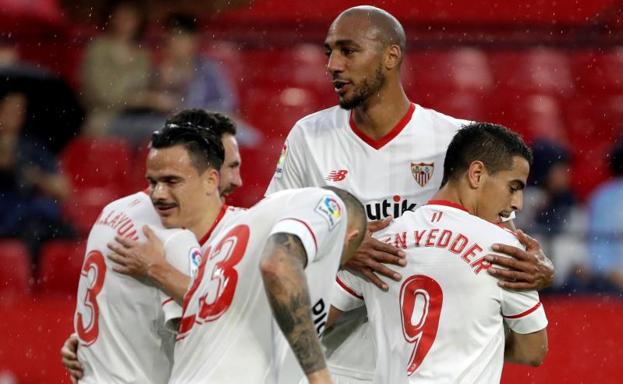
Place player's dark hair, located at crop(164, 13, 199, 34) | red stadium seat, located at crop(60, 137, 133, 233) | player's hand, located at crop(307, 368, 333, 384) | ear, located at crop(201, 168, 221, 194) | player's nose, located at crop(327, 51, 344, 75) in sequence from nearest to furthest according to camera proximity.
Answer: player's hand, located at crop(307, 368, 333, 384) → ear, located at crop(201, 168, 221, 194) → player's nose, located at crop(327, 51, 344, 75) → red stadium seat, located at crop(60, 137, 133, 233) → player's dark hair, located at crop(164, 13, 199, 34)

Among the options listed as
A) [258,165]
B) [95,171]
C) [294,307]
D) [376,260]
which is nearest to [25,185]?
[95,171]

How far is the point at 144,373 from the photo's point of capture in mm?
4414

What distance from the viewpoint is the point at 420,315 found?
3914 millimetres

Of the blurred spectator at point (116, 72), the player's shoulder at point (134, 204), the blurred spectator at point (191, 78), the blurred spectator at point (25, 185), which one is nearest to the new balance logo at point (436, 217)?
the player's shoulder at point (134, 204)

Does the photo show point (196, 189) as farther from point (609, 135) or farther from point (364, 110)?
point (609, 135)

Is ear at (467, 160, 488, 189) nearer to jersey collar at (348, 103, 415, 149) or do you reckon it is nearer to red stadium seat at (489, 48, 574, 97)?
jersey collar at (348, 103, 415, 149)

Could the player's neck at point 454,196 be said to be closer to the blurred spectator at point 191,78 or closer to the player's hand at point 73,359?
the player's hand at point 73,359

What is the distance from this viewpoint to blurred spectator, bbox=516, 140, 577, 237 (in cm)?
870

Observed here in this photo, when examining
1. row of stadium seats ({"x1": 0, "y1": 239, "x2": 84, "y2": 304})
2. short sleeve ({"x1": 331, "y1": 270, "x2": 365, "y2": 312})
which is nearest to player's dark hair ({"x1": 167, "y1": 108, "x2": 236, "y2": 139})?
short sleeve ({"x1": 331, "y1": 270, "x2": 365, "y2": 312})

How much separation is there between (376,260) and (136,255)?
873mm

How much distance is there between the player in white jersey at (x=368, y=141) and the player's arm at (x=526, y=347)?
2.58 ft

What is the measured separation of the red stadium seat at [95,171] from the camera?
30.3 feet

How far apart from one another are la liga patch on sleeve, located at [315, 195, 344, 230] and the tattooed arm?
22 centimetres

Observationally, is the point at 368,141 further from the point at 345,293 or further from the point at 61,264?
the point at 61,264
